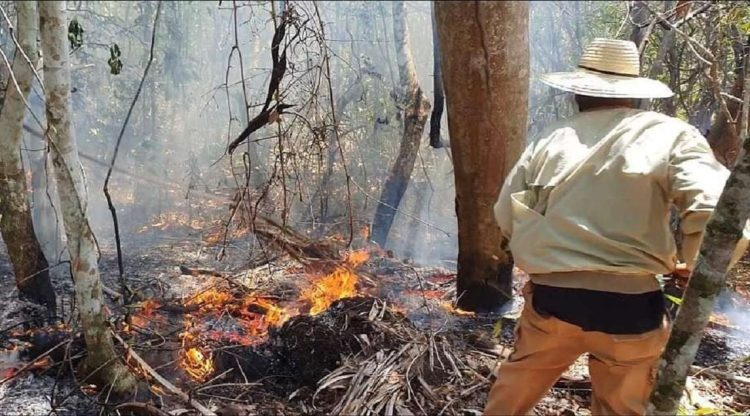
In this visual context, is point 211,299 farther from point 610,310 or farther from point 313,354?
point 610,310

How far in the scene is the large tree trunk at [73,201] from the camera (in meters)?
2.84

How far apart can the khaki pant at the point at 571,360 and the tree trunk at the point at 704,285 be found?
0.25 m

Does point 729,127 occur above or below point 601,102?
below

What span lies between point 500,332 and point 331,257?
7.59ft

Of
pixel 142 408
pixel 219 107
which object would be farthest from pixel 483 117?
pixel 219 107

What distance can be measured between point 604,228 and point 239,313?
3527 millimetres

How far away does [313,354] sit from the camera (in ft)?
12.0

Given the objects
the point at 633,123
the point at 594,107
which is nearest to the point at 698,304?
the point at 633,123

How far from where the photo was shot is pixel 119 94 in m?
17.2

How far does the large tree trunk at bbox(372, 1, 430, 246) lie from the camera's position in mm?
7594

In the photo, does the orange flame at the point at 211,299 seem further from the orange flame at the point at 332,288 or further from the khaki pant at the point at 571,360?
the khaki pant at the point at 571,360

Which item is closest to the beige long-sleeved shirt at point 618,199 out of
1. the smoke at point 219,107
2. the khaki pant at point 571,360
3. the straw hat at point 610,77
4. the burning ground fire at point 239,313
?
the straw hat at point 610,77

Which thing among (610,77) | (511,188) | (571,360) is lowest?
(571,360)

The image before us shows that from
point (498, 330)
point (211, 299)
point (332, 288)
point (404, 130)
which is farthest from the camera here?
point (404, 130)
